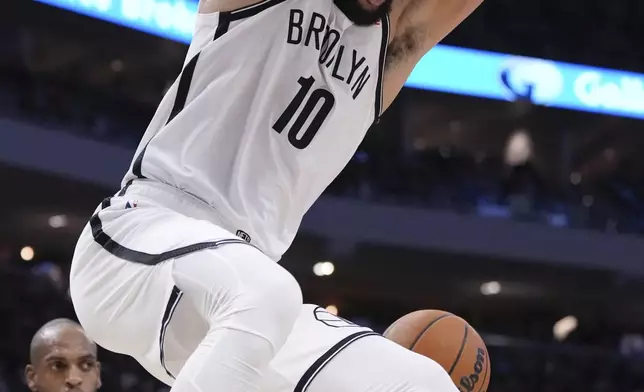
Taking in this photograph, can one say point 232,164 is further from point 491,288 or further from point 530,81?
point 530,81

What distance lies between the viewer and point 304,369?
201 centimetres

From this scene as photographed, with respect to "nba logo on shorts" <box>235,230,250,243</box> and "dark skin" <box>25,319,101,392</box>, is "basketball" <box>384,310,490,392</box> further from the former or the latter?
"dark skin" <box>25,319,101,392</box>

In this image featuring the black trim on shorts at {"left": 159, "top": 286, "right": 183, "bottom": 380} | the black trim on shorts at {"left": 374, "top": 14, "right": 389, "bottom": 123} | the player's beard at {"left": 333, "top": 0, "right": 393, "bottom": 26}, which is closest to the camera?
the black trim on shorts at {"left": 159, "top": 286, "right": 183, "bottom": 380}

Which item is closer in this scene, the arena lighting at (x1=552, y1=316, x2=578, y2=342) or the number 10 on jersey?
the number 10 on jersey

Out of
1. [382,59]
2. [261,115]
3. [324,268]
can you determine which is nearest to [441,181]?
[324,268]

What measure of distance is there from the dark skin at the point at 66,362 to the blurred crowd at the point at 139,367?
4849 mm

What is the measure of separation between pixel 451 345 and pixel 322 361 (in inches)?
22.7

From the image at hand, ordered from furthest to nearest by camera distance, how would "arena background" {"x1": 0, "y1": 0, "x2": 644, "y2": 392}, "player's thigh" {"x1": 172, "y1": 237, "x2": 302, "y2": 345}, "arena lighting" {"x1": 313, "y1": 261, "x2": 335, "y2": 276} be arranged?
1. "arena lighting" {"x1": 313, "y1": 261, "x2": 335, "y2": 276}
2. "arena background" {"x1": 0, "y1": 0, "x2": 644, "y2": 392}
3. "player's thigh" {"x1": 172, "y1": 237, "x2": 302, "y2": 345}

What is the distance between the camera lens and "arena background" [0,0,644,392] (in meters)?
14.0

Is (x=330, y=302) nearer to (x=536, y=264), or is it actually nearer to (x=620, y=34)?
(x=536, y=264)

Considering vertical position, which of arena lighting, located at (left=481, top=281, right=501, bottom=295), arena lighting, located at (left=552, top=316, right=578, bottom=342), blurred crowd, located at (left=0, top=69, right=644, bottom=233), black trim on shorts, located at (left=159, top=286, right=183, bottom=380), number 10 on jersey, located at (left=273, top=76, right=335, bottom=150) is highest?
number 10 on jersey, located at (left=273, top=76, right=335, bottom=150)

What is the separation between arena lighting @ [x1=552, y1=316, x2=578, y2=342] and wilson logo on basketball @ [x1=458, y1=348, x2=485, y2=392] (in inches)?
718

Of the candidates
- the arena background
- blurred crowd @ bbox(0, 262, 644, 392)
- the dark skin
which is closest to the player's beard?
the dark skin

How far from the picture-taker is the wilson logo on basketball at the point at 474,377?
8.13ft
